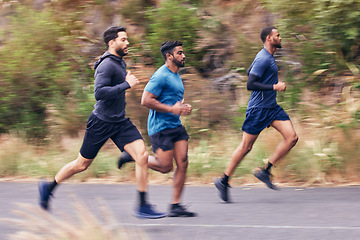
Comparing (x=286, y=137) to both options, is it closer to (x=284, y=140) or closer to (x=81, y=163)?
(x=284, y=140)

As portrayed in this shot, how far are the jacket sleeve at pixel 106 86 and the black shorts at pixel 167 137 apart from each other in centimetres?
64

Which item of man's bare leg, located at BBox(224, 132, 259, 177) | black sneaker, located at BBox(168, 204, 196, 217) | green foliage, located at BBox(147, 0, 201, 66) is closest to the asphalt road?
black sneaker, located at BBox(168, 204, 196, 217)

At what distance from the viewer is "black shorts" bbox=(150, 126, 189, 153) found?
622 centimetres

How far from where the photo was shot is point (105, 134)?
627 centimetres

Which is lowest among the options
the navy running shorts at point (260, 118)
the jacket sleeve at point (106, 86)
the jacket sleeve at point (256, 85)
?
the navy running shorts at point (260, 118)

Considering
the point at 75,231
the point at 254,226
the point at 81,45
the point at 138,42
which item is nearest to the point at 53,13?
the point at 81,45

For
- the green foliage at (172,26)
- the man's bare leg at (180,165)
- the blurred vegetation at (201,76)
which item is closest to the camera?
the man's bare leg at (180,165)

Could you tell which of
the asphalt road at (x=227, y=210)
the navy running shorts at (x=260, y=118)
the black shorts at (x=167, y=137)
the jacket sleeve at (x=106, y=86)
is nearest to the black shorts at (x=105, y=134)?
the black shorts at (x=167, y=137)

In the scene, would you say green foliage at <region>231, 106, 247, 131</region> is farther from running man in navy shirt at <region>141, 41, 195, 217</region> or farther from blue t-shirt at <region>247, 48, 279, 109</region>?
running man in navy shirt at <region>141, 41, 195, 217</region>

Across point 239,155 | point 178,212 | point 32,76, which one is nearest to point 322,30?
point 239,155

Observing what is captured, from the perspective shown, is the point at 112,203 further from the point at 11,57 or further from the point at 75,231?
the point at 11,57

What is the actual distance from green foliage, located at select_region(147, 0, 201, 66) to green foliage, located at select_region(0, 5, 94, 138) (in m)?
1.68

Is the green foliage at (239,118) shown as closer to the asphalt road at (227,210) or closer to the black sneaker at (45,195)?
the asphalt road at (227,210)

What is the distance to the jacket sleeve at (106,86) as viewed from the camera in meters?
5.95
